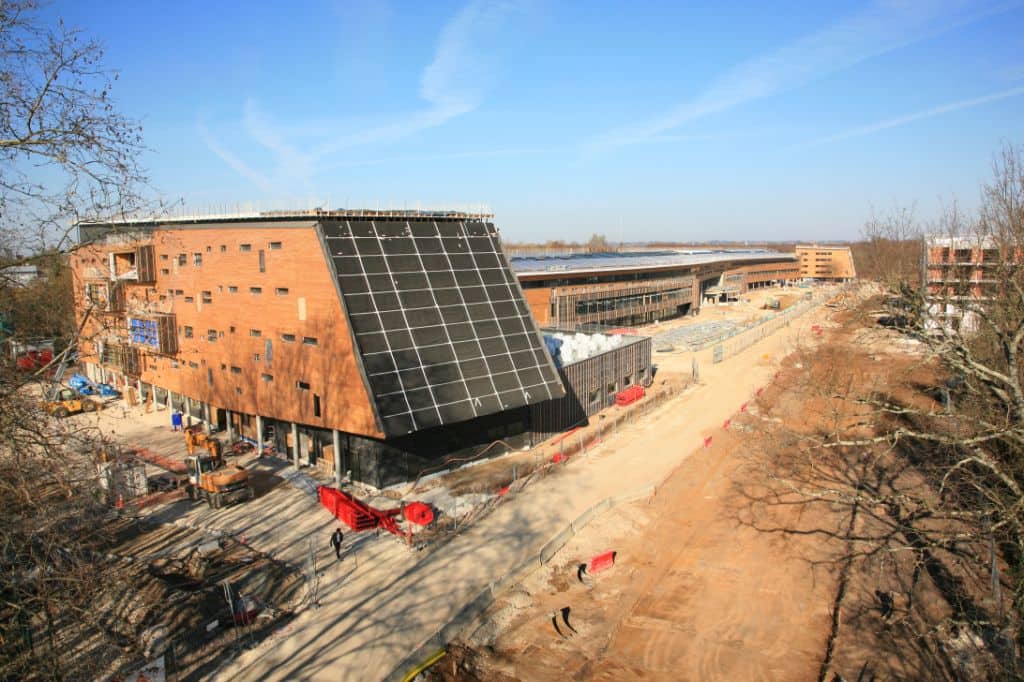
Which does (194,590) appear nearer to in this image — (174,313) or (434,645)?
(434,645)

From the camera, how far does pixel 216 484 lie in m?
27.0

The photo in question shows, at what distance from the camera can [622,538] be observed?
23906mm

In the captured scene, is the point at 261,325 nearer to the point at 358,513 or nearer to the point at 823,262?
the point at 358,513

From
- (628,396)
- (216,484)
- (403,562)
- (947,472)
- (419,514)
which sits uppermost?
(947,472)

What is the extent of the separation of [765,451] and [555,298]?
35226 millimetres

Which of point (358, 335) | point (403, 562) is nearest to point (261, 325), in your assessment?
point (358, 335)

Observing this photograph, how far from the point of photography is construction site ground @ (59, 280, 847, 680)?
17.2 m

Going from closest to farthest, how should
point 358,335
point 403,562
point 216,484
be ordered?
1. point 403,562
2. point 216,484
3. point 358,335

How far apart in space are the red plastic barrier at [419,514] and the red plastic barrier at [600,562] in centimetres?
635

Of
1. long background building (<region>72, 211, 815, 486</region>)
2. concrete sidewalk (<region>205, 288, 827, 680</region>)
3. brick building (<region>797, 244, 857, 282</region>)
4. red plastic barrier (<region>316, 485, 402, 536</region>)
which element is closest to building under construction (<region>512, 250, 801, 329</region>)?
long background building (<region>72, 211, 815, 486</region>)

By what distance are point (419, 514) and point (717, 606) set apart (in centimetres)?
1102

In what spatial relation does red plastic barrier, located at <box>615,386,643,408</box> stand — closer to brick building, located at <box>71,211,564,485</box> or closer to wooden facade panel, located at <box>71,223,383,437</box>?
brick building, located at <box>71,211,564,485</box>

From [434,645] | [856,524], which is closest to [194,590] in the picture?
[434,645]

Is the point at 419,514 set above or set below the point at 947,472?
Answer: below
